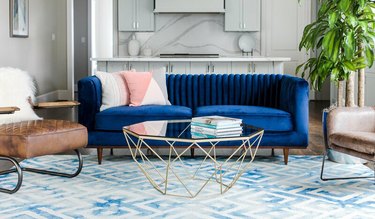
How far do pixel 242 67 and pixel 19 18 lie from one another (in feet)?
9.20

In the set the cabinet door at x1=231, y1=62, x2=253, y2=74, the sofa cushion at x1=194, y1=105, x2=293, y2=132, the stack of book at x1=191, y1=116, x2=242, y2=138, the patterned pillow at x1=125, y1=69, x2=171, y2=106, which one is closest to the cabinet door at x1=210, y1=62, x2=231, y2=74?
the cabinet door at x1=231, y1=62, x2=253, y2=74

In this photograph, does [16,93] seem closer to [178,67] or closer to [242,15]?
[178,67]

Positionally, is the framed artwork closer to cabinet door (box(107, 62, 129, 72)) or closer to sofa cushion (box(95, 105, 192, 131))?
cabinet door (box(107, 62, 129, 72))

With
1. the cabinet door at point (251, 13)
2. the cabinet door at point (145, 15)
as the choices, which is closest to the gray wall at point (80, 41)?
the cabinet door at point (145, 15)

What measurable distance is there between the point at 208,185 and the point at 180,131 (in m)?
0.44

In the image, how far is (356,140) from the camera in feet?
11.0

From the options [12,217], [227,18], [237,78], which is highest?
[227,18]

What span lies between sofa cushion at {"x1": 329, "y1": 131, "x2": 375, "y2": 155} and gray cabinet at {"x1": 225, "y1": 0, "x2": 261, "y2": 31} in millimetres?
5991

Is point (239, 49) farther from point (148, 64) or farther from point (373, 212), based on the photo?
point (373, 212)

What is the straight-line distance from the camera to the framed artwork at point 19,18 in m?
6.23

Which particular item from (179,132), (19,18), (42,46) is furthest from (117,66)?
(179,132)

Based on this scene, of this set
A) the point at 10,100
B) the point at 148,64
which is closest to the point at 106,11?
the point at 148,64

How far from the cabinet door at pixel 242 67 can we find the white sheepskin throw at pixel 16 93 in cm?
306

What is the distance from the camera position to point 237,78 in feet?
16.3
